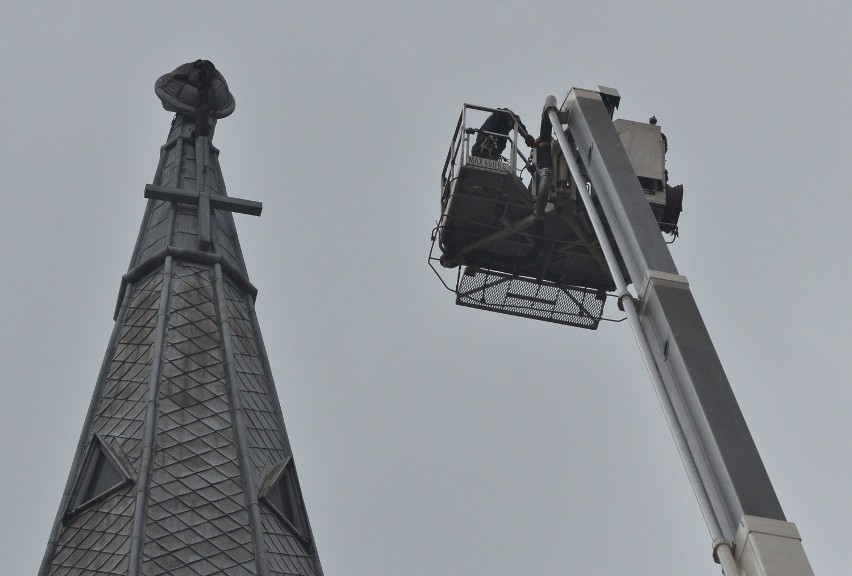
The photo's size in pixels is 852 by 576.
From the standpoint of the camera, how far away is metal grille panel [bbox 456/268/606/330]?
34750mm

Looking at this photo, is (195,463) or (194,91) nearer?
(195,463)

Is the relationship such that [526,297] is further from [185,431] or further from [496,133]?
[185,431]

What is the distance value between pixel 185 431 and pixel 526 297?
1176 cm

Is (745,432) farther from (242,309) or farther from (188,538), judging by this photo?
(242,309)

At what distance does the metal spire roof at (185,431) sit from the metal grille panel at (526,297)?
8.57m

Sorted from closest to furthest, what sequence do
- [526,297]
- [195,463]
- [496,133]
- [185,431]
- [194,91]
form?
[496,133], [526,297], [195,463], [185,431], [194,91]

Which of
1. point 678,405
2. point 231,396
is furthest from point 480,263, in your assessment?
point 678,405

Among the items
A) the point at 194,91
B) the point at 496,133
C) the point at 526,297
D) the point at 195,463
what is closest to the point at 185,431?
the point at 195,463

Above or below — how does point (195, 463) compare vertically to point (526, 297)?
above

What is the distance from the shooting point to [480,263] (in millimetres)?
34312

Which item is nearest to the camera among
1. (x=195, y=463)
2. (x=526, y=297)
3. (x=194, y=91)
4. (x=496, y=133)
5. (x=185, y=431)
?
(x=496, y=133)

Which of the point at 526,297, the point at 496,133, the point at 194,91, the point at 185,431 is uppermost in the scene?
the point at 194,91

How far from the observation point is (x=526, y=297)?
35.2 m

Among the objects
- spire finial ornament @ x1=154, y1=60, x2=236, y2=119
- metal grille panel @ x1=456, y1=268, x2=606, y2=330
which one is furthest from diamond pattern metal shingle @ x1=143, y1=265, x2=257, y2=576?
spire finial ornament @ x1=154, y1=60, x2=236, y2=119
